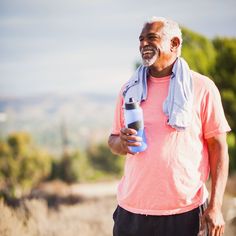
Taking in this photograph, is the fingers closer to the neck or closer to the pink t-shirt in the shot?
the pink t-shirt

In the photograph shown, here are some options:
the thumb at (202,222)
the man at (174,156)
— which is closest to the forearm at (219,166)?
the man at (174,156)

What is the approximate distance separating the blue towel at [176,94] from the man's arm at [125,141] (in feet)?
0.54

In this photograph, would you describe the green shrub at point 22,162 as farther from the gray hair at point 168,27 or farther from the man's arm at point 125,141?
the gray hair at point 168,27

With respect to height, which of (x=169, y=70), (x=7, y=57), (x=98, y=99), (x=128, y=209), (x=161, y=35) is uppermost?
(x=161, y=35)

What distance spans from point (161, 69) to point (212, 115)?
0.33 metres

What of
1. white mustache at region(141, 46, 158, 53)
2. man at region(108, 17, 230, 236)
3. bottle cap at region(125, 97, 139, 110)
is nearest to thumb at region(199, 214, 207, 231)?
man at region(108, 17, 230, 236)

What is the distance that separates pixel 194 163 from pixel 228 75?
428 inches

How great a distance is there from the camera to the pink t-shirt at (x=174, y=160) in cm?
207

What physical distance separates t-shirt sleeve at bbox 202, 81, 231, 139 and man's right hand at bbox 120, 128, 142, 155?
1.07 feet

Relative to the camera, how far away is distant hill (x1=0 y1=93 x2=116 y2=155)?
207 ft

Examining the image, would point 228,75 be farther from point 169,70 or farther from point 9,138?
point 9,138

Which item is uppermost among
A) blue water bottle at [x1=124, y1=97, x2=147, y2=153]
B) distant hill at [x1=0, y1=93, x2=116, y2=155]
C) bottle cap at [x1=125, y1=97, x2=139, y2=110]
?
bottle cap at [x1=125, y1=97, x2=139, y2=110]

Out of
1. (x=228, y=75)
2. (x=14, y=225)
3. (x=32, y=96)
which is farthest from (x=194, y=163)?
(x=32, y=96)

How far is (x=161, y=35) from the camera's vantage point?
218 cm
